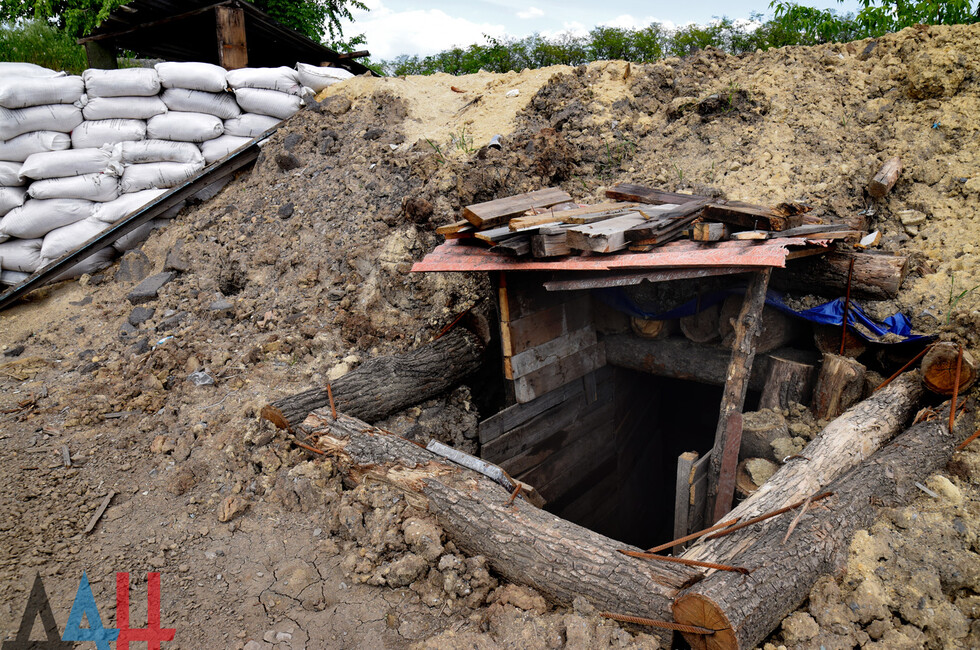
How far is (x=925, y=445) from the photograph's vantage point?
125 inches

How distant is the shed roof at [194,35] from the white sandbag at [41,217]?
10.3ft

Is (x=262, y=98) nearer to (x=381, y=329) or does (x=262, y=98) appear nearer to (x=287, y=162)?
(x=287, y=162)

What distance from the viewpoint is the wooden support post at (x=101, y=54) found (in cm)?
842

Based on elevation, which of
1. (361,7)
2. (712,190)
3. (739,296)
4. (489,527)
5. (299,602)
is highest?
(361,7)

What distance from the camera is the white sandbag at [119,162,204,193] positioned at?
7.03 m

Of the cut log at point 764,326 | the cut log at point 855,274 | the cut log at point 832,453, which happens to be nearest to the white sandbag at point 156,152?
the cut log at point 764,326

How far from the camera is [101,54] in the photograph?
851cm

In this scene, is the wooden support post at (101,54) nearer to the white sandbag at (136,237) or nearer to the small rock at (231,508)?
the white sandbag at (136,237)

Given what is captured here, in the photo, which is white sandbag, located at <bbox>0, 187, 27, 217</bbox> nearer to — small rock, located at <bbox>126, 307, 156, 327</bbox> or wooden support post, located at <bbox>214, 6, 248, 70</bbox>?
small rock, located at <bbox>126, 307, 156, 327</bbox>

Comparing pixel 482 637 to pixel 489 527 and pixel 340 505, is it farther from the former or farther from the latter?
pixel 340 505

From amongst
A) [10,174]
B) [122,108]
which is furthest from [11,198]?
[122,108]

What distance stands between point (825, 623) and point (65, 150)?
857cm

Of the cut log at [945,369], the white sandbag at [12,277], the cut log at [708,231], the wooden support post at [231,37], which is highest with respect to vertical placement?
the wooden support post at [231,37]

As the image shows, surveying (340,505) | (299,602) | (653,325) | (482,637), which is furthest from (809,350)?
(299,602)
